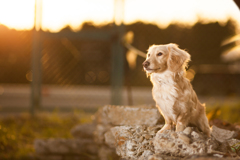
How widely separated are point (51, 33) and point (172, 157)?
418 centimetres

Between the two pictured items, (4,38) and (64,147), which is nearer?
(64,147)

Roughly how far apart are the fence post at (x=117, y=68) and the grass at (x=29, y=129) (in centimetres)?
76

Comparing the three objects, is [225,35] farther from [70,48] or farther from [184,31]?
[70,48]

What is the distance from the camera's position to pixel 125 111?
2600 millimetres

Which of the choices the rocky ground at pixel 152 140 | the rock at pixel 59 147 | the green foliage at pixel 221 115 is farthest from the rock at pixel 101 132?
the green foliage at pixel 221 115

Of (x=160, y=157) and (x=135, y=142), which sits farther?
(x=135, y=142)

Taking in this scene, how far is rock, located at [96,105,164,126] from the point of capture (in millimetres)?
2506

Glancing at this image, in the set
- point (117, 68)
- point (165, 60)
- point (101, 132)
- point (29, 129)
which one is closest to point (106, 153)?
point (101, 132)

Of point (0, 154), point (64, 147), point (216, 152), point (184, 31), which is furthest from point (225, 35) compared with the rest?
point (0, 154)

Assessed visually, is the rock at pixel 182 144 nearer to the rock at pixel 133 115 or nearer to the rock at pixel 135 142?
the rock at pixel 135 142

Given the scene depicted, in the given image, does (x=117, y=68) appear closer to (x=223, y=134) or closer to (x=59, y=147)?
(x=59, y=147)

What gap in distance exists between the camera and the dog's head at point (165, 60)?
5.81ft

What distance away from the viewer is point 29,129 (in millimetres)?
4586

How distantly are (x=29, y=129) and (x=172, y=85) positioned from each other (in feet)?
11.4
